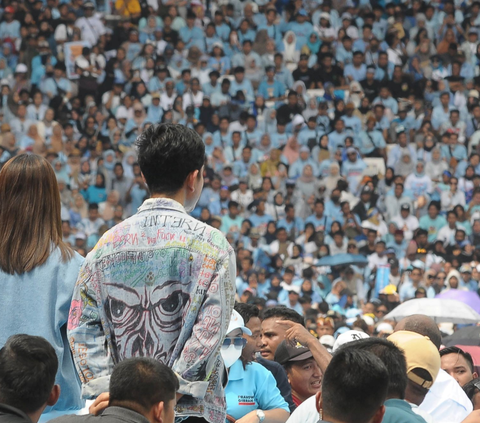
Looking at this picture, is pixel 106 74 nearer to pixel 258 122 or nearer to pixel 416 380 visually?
pixel 258 122

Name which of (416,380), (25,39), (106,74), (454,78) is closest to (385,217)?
(454,78)

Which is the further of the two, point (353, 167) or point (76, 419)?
point (353, 167)

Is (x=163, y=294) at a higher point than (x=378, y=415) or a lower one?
higher

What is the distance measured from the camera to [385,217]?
55.4ft

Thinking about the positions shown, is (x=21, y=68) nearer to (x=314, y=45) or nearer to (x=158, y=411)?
(x=314, y=45)

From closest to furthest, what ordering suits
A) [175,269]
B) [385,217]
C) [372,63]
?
[175,269]
[385,217]
[372,63]

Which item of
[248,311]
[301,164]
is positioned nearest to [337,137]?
[301,164]

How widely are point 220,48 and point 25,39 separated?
13.2 ft

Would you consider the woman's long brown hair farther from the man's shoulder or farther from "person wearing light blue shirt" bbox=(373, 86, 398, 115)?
"person wearing light blue shirt" bbox=(373, 86, 398, 115)

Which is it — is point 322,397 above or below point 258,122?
above

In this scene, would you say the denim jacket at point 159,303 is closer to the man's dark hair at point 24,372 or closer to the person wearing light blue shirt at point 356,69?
the man's dark hair at point 24,372

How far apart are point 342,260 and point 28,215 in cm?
1216

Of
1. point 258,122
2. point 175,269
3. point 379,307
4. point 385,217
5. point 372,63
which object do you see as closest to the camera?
point 175,269

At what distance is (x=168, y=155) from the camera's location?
288 centimetres
